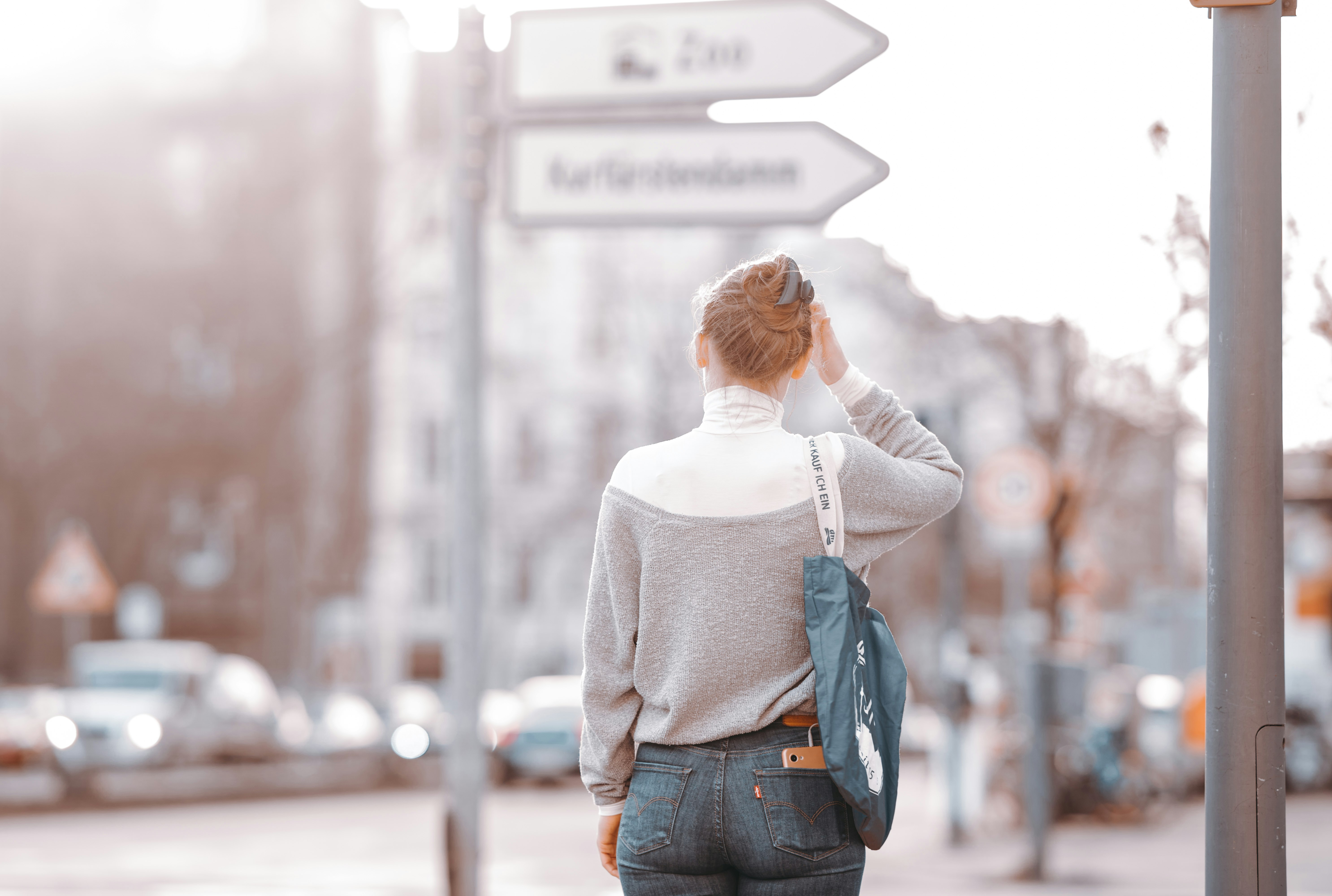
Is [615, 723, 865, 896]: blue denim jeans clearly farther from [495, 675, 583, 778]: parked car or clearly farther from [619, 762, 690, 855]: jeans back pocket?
[495, 675, 583, 778]: parked car

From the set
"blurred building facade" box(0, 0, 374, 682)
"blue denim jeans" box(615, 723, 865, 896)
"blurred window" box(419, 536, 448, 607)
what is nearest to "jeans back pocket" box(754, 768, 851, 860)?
"blue denim jeans" box(615, 723, 865, 896)

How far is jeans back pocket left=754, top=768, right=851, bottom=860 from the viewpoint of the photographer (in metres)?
2.42

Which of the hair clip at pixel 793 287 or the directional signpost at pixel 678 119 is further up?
the directional signpost at pixel 678 119

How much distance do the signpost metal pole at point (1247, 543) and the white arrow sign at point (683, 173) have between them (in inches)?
93.5

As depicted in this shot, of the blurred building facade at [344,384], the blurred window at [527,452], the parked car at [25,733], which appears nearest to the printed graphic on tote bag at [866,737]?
the blurred building facade at [344,384]

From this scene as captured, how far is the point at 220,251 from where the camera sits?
33969 millimetres

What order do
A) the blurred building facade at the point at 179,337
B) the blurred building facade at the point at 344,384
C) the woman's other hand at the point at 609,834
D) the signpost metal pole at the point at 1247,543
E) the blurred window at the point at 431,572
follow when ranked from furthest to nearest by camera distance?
1. the blurred window at the point at 431,572
2. the blurred building facade at the point at 179,337
3. the blurred building facade at the point at 344,384
4. the signpost metal pole at the point at 1247,543
5. the woman's other hand at the point at 609,834

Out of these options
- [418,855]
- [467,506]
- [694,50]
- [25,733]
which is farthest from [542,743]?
[694,50]

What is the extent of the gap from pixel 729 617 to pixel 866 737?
0.92 feet

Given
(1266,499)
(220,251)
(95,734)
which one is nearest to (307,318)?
(220,251)

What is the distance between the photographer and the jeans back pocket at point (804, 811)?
242cm

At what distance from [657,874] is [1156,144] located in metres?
4.01

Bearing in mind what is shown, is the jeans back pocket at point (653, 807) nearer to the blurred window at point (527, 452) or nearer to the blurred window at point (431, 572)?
the blurred window at point (431, 572)

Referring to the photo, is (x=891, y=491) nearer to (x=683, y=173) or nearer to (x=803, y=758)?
(x=803, y=758)
